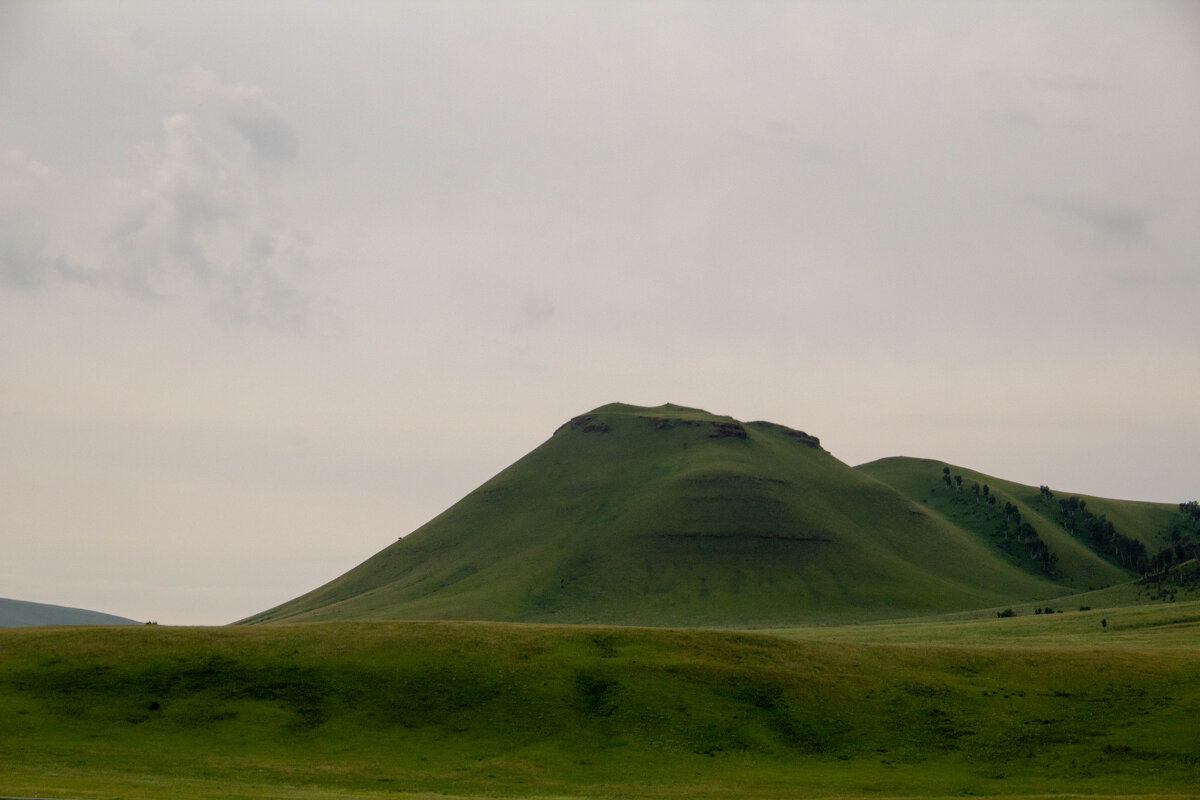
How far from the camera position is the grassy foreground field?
55906 millimetres

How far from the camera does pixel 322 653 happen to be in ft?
244

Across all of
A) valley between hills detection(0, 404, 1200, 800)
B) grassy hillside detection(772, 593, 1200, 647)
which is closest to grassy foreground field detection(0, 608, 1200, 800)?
valley between hills detection(0, 404, 1200, 800)

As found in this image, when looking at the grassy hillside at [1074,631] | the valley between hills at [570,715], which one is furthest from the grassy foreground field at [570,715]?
the grassy hillside at [1074,631]

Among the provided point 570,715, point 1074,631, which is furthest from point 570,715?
point 1074,631

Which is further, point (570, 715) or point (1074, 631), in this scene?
point (1074, 631)

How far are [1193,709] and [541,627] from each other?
4688 cm

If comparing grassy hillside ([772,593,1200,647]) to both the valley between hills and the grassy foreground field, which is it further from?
the valley between hills

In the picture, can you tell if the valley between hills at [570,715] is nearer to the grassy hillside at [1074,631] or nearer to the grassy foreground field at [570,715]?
the grassy foreground field at [570,715]

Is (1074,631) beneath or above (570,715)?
above

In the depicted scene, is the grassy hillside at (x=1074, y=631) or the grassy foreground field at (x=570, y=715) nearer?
the grassy foreground field at (x=570, y=715)

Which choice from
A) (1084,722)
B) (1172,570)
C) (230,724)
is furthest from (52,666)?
(1172,570)

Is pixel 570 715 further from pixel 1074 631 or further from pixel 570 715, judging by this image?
pixel 1074 631

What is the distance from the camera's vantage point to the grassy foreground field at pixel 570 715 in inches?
2201

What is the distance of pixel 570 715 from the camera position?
220 ft
